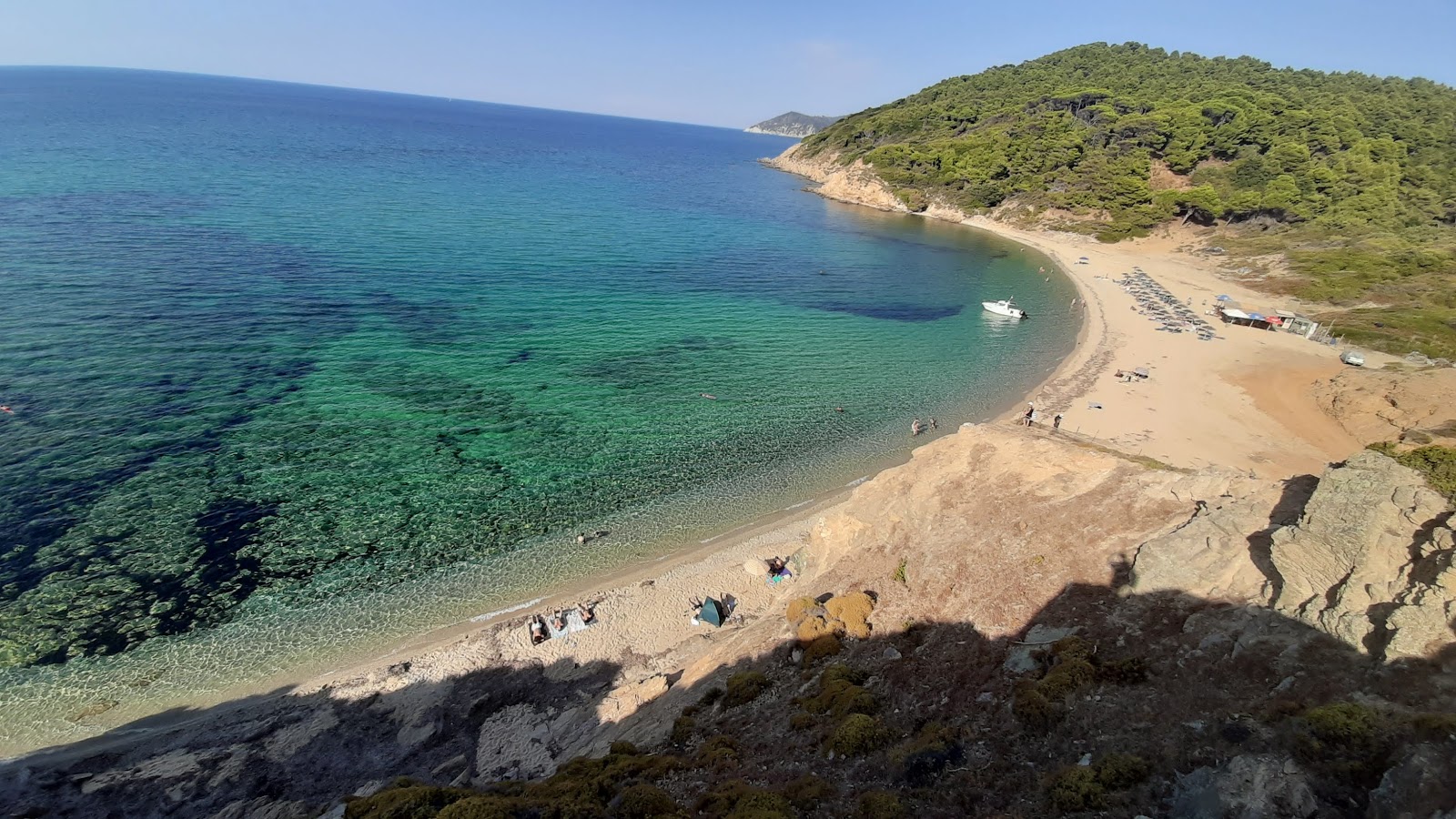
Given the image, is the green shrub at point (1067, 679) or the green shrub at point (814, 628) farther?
the green shrub at point (814, 628)

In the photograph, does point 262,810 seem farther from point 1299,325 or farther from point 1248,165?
point 1248,165

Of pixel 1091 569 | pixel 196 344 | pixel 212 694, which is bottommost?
pixel 212 694

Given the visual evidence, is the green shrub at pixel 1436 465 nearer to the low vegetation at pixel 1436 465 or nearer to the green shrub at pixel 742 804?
the low vegetation at pixel 1436 465

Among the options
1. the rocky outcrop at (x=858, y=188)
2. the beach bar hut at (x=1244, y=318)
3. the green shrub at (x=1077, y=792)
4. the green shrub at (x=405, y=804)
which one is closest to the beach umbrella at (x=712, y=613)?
the green shrub at (x=405, y=804)

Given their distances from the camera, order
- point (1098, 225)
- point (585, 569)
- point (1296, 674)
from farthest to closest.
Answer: point (1098, 225) < point (585, 569) < point (1296, 674)

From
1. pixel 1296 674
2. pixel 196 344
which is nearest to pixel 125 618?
pixel 196 344

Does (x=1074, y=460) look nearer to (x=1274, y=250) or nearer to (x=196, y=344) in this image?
(x=196, y=344)

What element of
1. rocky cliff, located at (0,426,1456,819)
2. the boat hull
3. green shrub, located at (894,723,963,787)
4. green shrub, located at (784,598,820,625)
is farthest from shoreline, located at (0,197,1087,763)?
the boat hull
